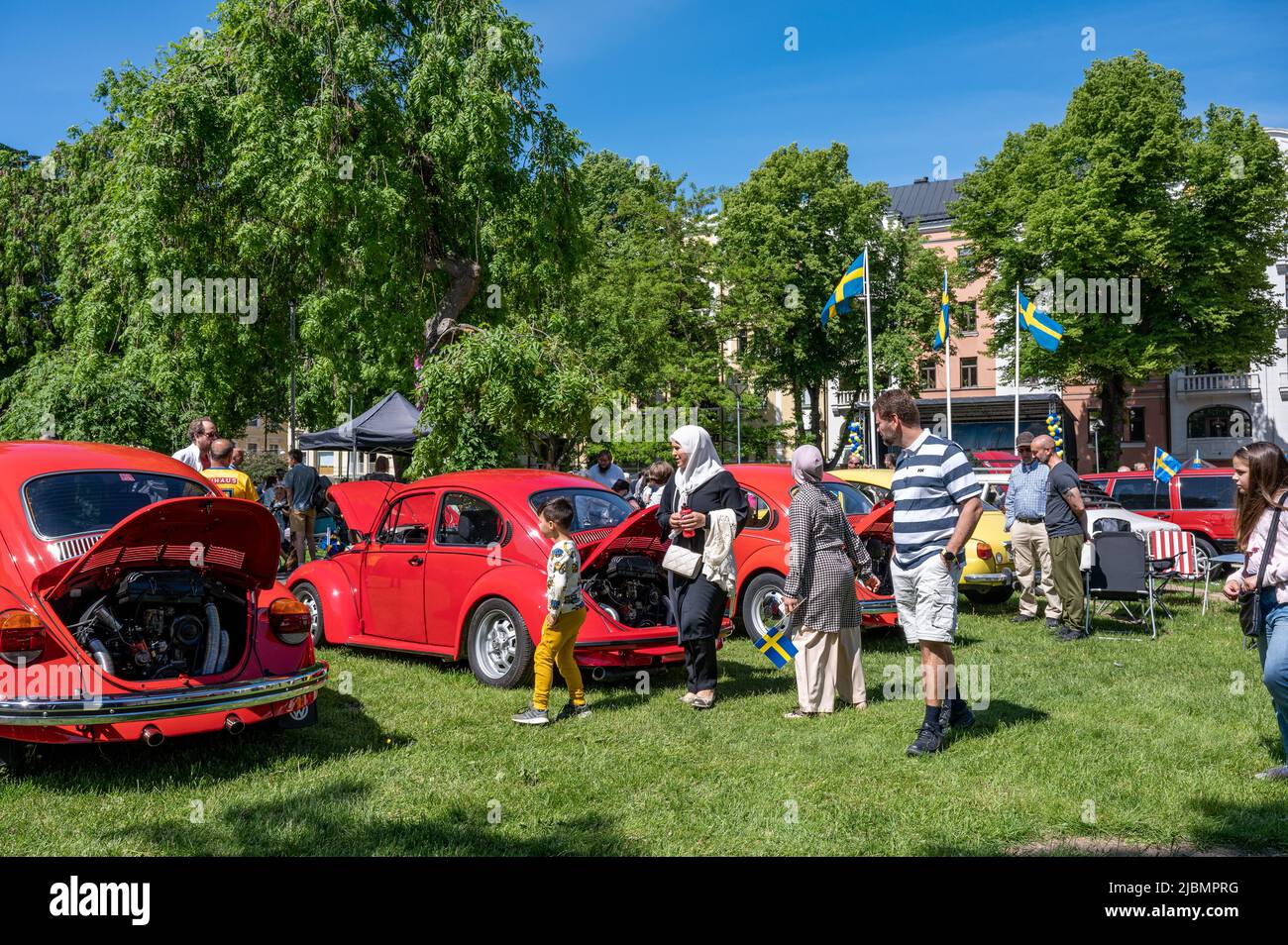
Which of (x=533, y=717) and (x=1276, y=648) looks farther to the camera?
(x=533, y=717)

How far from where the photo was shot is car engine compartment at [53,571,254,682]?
5750 millimetres

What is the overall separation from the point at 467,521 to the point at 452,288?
41.6 feet

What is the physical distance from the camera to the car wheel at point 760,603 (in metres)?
10.1

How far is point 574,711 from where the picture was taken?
725 cm

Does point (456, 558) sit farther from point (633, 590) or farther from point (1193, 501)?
point (1193, 501)

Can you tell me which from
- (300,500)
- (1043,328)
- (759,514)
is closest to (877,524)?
(759,514)

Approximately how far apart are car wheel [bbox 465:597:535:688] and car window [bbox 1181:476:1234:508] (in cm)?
1623

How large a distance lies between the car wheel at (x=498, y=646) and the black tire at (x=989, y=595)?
24.9 ft

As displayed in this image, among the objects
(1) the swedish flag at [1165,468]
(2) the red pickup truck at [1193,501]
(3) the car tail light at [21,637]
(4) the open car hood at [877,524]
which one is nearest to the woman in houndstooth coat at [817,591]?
(4) the open car hood at [877,524]

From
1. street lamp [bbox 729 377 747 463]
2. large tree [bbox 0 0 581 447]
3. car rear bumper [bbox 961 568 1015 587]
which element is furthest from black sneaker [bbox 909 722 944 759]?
street lamp [bbox 729 377 747 463]

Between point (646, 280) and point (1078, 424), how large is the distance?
26553mm

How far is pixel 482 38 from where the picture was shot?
19156mm
